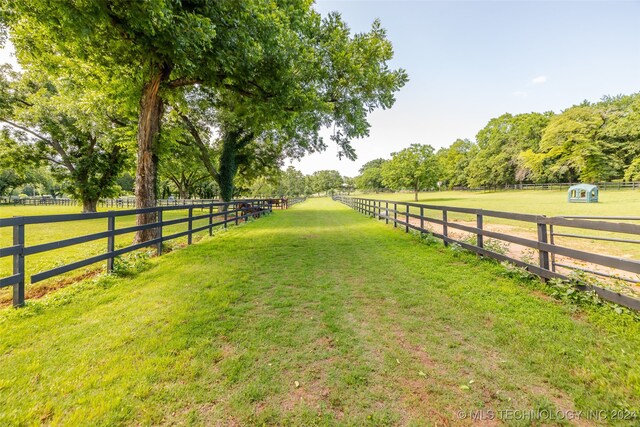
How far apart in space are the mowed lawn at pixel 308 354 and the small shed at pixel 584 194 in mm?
30562

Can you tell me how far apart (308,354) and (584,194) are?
35477mm

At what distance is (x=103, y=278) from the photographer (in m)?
4.98

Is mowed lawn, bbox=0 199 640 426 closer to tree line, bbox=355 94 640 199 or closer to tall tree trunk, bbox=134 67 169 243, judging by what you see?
tall tree trunk, bbox=134 67 169 243

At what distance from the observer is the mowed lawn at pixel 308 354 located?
2049 mm

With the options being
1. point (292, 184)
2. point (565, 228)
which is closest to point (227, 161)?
point (565, 228)

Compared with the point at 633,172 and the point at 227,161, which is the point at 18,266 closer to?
the point at 227,161

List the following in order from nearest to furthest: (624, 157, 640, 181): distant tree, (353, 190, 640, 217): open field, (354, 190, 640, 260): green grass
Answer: (354, 190, 640, 260): green grass < (353, 190, 640, 217): open field < (624, 157, 640, 181): distant tree

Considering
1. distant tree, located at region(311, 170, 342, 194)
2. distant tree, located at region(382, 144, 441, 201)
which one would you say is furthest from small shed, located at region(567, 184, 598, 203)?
distant tree, located at region(311, 170, 342, 194)

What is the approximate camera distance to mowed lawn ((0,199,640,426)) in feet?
6.72

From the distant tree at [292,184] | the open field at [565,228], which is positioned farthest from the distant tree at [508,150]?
the distant tree at [292,184]

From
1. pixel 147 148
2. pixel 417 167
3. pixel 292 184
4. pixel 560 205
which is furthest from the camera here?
pixel 292 184

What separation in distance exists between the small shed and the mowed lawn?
3056 cm

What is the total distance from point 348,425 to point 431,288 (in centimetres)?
321

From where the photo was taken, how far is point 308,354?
2760mm
